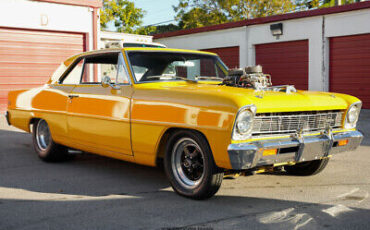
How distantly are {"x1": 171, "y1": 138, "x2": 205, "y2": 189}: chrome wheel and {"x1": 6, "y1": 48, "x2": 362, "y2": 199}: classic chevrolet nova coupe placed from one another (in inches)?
0.4

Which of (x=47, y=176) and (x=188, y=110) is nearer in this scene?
(x=188, y=110)

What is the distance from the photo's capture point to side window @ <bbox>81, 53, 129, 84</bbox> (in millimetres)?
5406

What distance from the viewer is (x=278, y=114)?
4.35 meters

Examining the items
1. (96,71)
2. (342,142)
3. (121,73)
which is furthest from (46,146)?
(342,142)

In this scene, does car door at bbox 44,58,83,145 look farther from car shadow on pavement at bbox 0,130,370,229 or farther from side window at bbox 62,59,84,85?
car shadow on pavement at bbox 0,130,370,229

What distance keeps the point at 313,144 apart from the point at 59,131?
11.2 ft

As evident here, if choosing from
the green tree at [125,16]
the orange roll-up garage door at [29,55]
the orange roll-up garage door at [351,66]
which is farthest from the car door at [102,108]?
the green tree at [125,16]

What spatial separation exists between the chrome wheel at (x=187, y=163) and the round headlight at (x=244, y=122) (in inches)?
19.4

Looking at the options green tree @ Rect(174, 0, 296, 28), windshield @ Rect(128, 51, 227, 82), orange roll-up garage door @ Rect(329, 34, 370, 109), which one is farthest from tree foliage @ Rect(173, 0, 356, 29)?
windshield @ Rect(128, 51, 227, 82)

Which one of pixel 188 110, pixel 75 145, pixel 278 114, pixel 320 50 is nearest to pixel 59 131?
pixel 75 145

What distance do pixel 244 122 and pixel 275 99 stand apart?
1.54 feet

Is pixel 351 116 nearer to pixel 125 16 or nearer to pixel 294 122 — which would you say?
pixel 294 122

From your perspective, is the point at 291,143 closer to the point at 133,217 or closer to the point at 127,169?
the point at 133,217

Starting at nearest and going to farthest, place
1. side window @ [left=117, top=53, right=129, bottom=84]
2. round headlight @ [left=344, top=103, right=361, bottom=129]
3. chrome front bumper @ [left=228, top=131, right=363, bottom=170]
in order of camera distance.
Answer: chrome front bumper @ [left=228, top=131, right=363, bottom=170], round headlight @ [left=344, top=103, right=361, bottom=129], side window @ [left=117, top=53, right=129, bottom=84]
